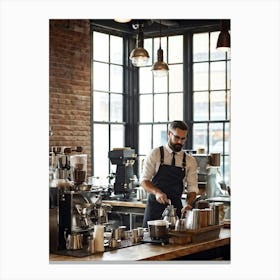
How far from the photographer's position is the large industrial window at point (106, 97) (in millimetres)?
7824

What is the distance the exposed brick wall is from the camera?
711cm

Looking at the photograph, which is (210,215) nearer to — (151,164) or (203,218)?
(203,218)

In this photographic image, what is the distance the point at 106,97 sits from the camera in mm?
8039

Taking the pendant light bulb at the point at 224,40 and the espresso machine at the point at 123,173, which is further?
the espresso machine at the point at 123,173

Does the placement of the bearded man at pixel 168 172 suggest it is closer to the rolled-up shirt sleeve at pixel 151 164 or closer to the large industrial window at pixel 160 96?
the rolled-up shirt sleeve at pixel 151 164

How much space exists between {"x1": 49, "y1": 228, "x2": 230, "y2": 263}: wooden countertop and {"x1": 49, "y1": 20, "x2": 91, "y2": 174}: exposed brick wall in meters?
3.24

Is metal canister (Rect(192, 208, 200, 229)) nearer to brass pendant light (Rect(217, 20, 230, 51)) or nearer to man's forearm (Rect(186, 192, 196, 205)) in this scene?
man's forearm (Rect(186, 192, 196, 205))

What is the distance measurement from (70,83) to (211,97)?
72.0 inches

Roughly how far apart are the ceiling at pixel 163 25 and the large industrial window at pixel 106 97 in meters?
0.14

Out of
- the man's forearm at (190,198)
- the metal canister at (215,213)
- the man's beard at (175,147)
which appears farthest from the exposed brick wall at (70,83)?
the metal canister at (215,213)

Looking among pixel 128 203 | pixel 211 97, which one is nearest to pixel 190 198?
pixel 128 203

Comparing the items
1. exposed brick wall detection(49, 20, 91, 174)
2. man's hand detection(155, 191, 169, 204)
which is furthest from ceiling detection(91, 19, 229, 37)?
man's hand detection(155, 191, 169, 204)

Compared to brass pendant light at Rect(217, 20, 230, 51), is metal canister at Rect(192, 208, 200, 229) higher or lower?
lower

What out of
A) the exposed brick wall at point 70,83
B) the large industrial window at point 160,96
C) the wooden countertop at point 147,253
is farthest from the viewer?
the large industrial window at point 160,96
